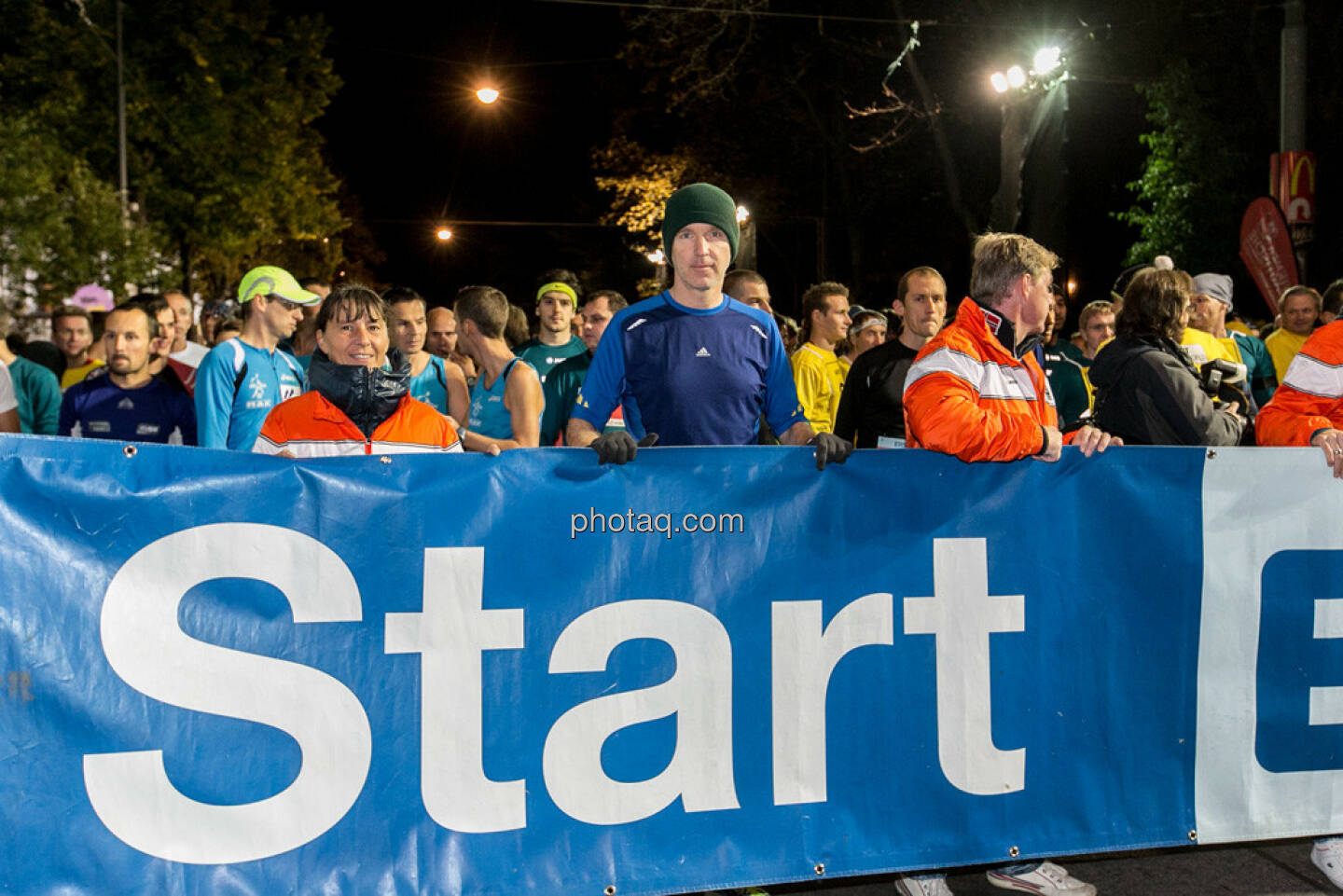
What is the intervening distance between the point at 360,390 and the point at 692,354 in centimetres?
109

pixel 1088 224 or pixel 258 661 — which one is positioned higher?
pixel 1088 224

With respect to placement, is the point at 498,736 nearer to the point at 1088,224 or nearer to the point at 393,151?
the point at 1088,224

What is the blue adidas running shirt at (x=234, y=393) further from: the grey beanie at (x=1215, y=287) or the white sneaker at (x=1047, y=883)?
the grey beanie at (x=1215, y=287)

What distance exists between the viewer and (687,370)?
4.12 m

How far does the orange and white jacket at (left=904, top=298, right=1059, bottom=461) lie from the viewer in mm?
3785

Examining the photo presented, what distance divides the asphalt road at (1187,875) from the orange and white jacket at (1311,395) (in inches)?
57.7

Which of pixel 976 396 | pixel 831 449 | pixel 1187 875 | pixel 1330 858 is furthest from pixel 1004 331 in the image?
pixel 1330 858

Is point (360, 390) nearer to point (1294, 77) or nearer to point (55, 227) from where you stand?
point (1294, 77)

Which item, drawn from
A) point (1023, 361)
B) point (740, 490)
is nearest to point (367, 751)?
point (740, 490)

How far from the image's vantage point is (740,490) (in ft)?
12.4

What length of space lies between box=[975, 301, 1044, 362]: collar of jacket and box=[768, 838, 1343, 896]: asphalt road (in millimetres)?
1793

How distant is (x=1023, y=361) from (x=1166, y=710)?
4.05ft

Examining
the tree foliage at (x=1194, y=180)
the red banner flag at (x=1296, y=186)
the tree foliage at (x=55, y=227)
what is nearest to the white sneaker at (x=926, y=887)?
the red banner flag at (x=1296, y=186)

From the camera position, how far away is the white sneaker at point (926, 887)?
156 inches
